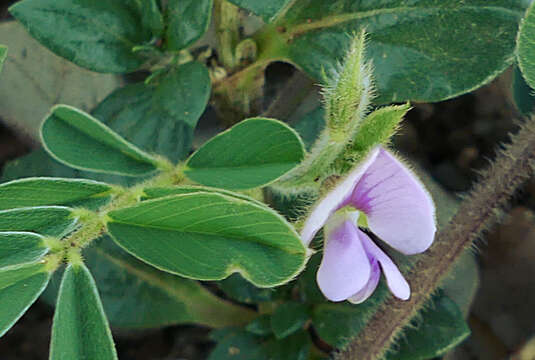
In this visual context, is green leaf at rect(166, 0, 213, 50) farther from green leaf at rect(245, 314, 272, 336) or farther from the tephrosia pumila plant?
green leaf at rect(245, 314, 272, 336)

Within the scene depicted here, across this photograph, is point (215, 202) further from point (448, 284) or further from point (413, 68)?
point (448, 284)

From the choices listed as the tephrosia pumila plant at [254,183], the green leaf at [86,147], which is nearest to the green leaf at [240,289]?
the tephrosia pumila plant at [254,183]

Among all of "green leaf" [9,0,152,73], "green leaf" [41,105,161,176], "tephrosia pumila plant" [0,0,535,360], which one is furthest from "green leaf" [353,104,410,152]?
"green leaf" [9,0,152,73]

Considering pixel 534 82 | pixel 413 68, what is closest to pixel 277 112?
pixel 413 68

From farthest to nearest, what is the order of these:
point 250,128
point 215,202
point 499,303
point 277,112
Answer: point 499,303 < point 277,112 < point 250,128 < point 215,202

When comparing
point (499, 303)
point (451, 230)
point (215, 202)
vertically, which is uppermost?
point (215, 202)

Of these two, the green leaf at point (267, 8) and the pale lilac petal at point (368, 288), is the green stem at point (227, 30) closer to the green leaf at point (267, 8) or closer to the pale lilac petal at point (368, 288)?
the green leaf at point (267, 8)

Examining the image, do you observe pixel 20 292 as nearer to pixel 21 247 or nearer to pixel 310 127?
pixel 21 247
